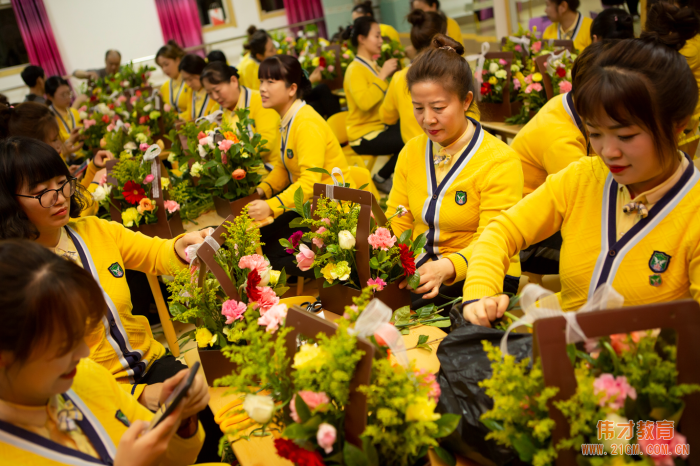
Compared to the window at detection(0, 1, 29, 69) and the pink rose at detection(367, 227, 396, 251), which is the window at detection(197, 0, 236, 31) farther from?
the pink rose at detection(367, 227, 396, 251)

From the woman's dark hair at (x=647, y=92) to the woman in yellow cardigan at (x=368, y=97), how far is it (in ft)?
10.9

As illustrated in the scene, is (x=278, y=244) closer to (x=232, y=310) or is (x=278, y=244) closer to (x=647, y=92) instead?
(x=232, y=310)

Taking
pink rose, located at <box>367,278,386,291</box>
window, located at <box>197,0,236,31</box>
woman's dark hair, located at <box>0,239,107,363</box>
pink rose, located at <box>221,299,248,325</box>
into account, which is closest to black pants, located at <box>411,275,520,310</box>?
pink rose, located at <box>367,278,386,291</box>

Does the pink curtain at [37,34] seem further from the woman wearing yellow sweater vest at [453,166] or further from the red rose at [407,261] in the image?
the red rose at [407,261]

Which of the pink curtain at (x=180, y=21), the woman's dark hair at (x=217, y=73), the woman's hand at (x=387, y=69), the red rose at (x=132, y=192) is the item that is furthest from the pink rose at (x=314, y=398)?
the pink curtain at (x=180, y=21)

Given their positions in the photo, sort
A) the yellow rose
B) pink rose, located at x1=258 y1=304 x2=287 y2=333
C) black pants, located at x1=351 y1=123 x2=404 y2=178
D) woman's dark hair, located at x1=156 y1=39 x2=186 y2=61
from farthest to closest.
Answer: woman's dark hair, located at x1=156 y1=39 x2=186 y2=61 < black pants, located at x1=351 y1=123 x2=404 y2=178 < pink rose, located at x1=258 y1=304 x2=287 y2=333 < the yellow rose

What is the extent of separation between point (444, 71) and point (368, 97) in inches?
104

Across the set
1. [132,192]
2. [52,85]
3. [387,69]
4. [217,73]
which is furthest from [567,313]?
[52,85]

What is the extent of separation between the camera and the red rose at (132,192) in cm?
278

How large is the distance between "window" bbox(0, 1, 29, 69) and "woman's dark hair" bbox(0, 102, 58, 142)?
27.9ft

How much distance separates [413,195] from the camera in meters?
2.21

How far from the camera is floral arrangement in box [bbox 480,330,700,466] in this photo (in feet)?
2.62

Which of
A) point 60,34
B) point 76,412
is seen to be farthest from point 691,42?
point 60,34

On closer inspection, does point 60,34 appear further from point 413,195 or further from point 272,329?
point 272,329
